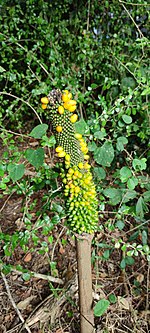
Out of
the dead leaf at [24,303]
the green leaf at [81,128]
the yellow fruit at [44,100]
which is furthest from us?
the dead leaf at [24,303]

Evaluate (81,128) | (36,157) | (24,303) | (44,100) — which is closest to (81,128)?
(81,128)

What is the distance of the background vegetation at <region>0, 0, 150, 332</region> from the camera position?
3.84 feet

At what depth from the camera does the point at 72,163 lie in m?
0.85

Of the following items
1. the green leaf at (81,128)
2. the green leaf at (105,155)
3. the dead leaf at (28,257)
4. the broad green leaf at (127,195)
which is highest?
the green leaf at (81,128)

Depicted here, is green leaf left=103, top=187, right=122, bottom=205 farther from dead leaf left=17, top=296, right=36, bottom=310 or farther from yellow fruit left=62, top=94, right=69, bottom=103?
dead leaf left=17, top=296, right=36, bottom=310

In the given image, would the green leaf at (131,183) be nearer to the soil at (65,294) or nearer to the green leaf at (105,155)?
the green leaf at (105,155)

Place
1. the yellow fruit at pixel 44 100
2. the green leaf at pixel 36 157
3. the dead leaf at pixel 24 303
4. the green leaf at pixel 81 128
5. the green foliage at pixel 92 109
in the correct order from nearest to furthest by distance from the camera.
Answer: the yellow fruit at pixel 44 100 → the green leaf at pixel 36 157 → the green leaf at pixel 81 128 → the green foliage at pixel 92 109 → the dead leaf at pixel 24 303

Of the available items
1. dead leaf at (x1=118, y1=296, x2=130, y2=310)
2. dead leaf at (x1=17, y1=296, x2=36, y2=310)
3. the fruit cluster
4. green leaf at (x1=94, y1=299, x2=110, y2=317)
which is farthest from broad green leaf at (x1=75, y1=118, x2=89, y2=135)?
dead leaf at (x1=17, y1=296, x2=36, y2=310)

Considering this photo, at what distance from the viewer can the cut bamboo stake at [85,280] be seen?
3.18 feet

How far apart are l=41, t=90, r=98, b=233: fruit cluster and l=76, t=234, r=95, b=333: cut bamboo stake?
2.1 inches

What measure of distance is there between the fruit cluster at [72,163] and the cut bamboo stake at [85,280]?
5 centimetres

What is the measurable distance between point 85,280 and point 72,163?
0.37 metres

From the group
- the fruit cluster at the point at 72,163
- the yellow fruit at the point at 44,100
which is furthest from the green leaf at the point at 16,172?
the yellow fruit at the point at 44,100

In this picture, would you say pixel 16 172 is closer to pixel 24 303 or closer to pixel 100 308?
pixel 100 308
